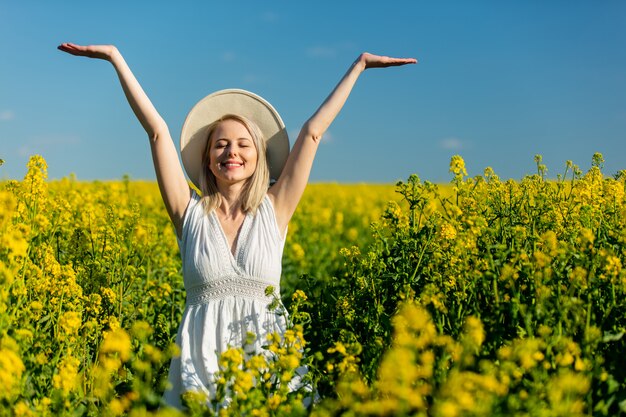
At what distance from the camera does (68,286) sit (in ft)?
13.2

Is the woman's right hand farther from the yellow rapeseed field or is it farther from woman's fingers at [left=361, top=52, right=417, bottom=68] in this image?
woman's fingers at [left=361, top=52, right=417, bottom=68]

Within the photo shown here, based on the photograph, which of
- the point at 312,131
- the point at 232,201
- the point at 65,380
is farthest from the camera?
the point at 232,201

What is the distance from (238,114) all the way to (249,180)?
375 mm

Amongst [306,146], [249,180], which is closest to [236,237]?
[249,180]

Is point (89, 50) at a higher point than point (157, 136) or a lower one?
higher

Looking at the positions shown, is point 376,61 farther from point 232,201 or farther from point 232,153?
point 232,201

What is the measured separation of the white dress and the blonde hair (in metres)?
0.08

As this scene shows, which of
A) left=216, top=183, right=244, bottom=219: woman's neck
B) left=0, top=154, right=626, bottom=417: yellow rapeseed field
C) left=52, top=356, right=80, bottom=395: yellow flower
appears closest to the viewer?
left=0, top=154, right=626, bottom=417: yellow rapeseed field

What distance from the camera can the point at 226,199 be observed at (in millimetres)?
3998

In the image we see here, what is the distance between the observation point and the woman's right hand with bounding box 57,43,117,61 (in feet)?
12.8

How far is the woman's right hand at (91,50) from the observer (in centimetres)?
389

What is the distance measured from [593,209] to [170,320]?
9.97ft

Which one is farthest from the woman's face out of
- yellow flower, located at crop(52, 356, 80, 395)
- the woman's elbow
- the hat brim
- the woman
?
yellow flower, located at crop(52, 356, 80, 395)

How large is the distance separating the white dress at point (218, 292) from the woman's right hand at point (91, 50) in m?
0.96
